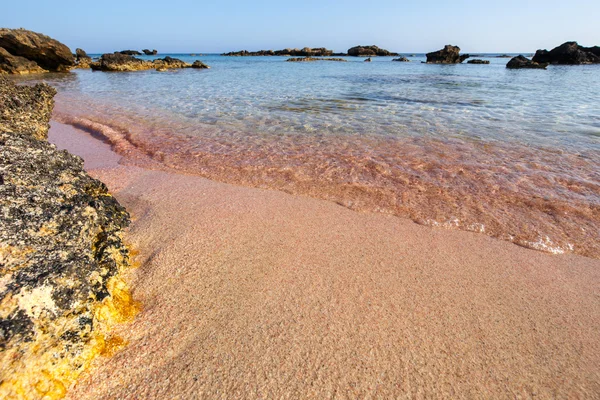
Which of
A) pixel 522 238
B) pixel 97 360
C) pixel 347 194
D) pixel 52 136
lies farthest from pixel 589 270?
pixel 52 136

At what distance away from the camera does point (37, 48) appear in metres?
21.5

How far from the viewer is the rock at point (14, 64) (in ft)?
63.7

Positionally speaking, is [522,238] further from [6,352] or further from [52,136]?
[52,136]

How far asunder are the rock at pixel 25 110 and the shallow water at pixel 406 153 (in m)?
1.14

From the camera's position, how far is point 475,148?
502 cm

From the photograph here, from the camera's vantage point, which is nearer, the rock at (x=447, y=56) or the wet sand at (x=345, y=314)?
the wet sand at (x=345, y=314)

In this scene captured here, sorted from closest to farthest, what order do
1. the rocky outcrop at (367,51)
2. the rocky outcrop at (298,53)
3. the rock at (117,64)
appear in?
the rock at (117,64) < the rocky outcrop at (298,53) < the rocky outcrop at (367,51)

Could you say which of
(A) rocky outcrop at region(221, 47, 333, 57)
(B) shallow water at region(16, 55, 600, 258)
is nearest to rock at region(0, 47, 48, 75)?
(B) shallow water at region(16, 55, 600, 258)

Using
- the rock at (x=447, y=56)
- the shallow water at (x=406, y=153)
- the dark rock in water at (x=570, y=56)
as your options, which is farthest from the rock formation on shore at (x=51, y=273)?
the dark rock in water at (x=570, y=56)

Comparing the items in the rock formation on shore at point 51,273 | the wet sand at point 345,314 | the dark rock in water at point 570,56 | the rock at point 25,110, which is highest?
the dark rock in water at point 570,56

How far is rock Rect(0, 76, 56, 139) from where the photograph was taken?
10.1 ft

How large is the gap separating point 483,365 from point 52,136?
7.23 meters

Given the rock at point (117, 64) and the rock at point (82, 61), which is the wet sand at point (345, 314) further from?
the rock at point (82, 61)

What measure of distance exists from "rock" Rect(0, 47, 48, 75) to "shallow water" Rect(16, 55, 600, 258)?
17.8 m
